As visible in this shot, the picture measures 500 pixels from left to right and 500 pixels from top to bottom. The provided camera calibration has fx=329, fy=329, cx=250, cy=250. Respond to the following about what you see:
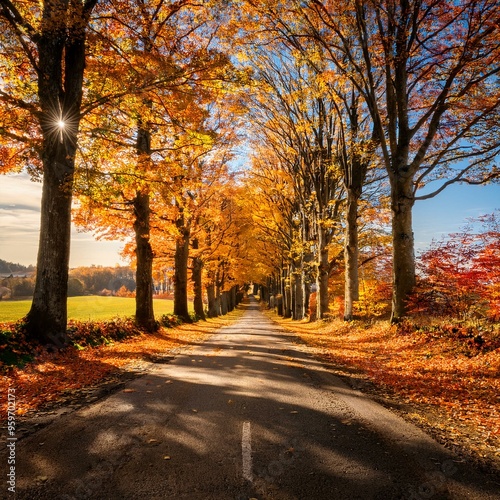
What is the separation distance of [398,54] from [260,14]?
16.0 feet

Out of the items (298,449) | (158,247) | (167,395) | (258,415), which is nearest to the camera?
(298,449)

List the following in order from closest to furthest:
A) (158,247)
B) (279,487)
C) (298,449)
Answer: (279,487) → (298,449) → (158,247)

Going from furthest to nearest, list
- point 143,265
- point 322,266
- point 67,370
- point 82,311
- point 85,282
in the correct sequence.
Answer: point 85,282 → point 82,311 → point 322,266 → point 143,265 → point 67,370

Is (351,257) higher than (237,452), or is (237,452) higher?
(351,257)

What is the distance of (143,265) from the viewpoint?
15.5 metres

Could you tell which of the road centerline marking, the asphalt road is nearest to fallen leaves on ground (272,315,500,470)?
the asphalt road

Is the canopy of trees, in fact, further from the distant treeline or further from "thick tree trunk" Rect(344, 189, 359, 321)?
the distant treeline

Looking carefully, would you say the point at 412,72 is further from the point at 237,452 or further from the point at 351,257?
the point at 237,452

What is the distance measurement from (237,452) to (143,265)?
12745 mm

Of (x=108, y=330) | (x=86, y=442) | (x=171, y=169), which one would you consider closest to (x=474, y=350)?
(x=86, y=442)

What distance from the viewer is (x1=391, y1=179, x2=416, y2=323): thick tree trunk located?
38.8ft

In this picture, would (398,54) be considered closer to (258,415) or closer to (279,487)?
(258,415)

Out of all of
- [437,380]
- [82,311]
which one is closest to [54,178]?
[437,380]

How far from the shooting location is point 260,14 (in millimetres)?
11344
